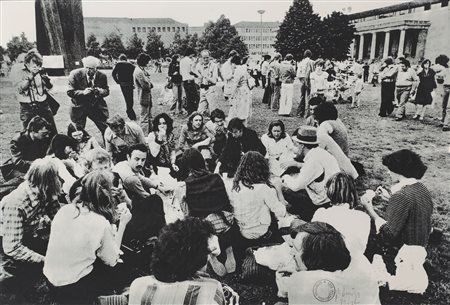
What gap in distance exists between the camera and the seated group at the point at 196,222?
6.15ft

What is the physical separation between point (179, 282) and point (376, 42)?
1534 inches

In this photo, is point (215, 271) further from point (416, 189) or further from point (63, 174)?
point (63, 174)

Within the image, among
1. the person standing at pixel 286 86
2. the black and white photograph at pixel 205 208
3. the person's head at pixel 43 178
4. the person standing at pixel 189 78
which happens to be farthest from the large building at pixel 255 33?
the person's head at pixel 43 178

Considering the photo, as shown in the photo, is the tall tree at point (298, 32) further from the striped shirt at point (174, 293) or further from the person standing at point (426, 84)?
the striped shirt at point (174, 293)

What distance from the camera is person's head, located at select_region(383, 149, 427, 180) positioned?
288cm

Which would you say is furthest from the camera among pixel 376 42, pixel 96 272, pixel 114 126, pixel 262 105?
pixel 376 42

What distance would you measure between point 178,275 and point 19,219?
4.86ft

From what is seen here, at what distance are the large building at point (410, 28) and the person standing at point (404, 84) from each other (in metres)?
21.1

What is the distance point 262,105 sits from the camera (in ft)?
39.2

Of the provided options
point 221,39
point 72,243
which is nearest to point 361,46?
point 221,39

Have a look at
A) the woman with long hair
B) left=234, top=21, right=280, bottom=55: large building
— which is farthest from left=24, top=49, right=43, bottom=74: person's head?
left=234, top=21, right=280, bottom=55: large building

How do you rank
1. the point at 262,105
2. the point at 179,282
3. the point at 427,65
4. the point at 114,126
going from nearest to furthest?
the point at 179,282, the point at 114,126, the point at 427,65, the point at 262,105

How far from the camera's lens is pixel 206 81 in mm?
8969

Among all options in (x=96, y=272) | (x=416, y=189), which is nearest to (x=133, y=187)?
(x=96, y=272)
